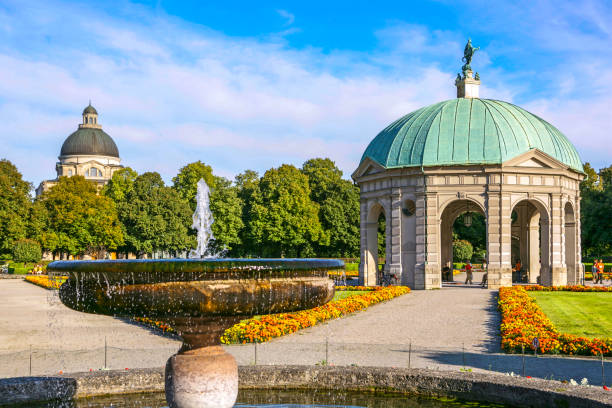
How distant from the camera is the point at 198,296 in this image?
675 cm

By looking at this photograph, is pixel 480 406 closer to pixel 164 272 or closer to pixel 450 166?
pixel 164 272

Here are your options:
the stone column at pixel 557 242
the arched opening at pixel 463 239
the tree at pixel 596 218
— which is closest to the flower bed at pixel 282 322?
the stone column at pixel 557 242

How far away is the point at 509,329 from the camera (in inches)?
689

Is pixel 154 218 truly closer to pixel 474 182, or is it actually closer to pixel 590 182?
pixel 474 182

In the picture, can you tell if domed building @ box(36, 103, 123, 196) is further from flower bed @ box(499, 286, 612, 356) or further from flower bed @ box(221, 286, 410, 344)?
flower bed @ box(499, 286, 612, 356)

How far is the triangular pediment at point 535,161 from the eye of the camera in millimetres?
36438

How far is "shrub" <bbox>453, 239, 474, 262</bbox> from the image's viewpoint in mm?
72438

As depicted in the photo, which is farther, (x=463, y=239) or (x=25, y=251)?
(x=463, y=239)

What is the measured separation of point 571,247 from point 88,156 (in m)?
99.3

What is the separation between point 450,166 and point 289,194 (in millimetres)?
29789

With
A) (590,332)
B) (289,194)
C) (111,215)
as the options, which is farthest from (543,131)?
(111,215)

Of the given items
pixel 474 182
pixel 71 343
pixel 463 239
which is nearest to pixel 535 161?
pixel 474 182

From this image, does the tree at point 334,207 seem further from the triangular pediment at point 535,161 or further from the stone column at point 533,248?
the triangular pediment at point 535,161

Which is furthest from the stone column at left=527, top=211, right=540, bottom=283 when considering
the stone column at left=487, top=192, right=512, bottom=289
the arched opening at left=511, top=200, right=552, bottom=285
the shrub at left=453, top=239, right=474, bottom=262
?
the shrub at left=453, top=239, right=474, bottom=262
